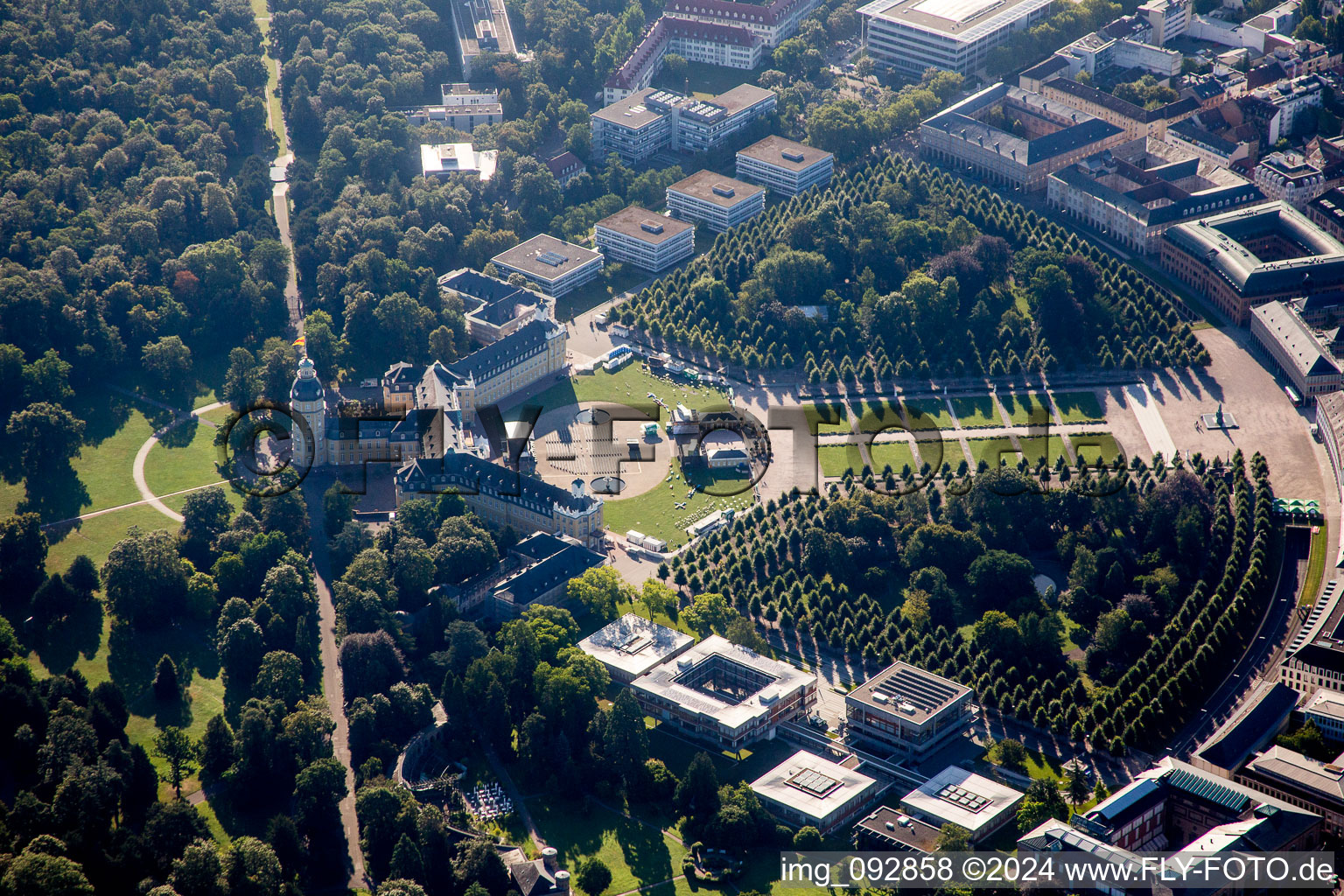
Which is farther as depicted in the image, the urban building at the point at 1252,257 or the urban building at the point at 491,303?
the urban building at the point at 491,303

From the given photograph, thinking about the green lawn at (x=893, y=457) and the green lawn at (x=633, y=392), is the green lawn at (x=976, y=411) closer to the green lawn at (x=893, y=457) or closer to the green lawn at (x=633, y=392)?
the green lawn at (x=893, y=457)

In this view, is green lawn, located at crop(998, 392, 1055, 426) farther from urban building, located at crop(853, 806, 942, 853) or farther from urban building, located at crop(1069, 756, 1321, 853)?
urban building, located at crop(853, 806, 942, 853)

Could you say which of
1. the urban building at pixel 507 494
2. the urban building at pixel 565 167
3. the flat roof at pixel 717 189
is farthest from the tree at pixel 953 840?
the urban building at pixel 565 167

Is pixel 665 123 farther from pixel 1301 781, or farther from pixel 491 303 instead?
pixel 1301 781

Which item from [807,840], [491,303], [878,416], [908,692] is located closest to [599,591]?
[908,692]

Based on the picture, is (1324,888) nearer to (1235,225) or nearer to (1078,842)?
(1078,842)

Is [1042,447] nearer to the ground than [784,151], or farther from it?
nearer to the ground

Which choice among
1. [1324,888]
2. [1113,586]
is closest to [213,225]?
[1113,586]
